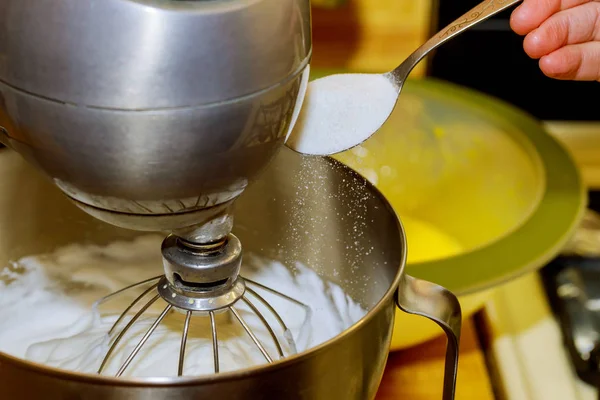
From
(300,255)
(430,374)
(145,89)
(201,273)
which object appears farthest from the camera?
(430,374)

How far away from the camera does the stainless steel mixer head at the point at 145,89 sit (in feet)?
0.95

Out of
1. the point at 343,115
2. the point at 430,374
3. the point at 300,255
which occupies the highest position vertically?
the point at 343,115

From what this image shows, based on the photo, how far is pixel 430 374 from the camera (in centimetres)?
64

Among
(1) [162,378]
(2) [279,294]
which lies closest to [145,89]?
(1) [162,378]

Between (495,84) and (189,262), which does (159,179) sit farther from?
(495,84)

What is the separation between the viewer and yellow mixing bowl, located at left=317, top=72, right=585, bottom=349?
2.62 feet

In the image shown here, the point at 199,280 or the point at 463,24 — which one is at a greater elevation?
the point at 463,24

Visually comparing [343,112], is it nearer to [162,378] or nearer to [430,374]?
[162,378]

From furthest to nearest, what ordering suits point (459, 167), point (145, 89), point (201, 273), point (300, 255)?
point (459, 167) < point (300, 255) < point (201, 273) < point (145, 89)

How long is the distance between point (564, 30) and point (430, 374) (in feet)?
1.03

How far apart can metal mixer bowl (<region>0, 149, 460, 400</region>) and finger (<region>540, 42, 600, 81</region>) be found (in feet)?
0.40

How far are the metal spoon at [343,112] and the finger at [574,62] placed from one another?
0.09 meters

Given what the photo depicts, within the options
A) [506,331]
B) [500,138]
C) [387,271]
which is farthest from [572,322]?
[387,271]

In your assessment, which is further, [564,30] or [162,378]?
[564,30]
